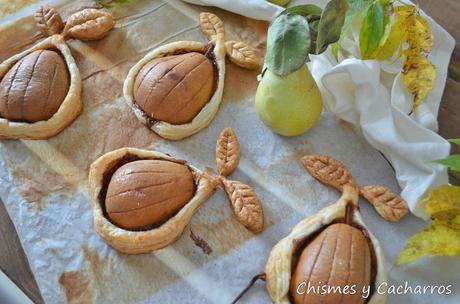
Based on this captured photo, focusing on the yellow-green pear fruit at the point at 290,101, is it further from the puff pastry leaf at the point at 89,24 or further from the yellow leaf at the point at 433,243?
the puff pastry leaf at the point at 89,24

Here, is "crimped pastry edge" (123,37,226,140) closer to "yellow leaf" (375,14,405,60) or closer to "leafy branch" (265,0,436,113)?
"leafy branch" (265,0,436,113)

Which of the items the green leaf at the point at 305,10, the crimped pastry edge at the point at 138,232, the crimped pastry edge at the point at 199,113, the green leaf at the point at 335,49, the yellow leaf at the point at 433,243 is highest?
the green leaf at the point at 305,10

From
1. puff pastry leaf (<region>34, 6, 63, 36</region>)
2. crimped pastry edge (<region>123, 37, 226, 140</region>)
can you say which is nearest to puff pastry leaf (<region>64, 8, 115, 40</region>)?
puff pastry leaf (<region>34, 6, 63, 36</region>)

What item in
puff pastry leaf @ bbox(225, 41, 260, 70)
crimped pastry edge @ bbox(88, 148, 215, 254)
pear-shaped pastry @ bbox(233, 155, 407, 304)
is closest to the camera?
pear-shaped pastry @ bbox(233, 155, 407, 304)

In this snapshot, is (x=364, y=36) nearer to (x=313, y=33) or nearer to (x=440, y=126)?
(x=313, y=33)

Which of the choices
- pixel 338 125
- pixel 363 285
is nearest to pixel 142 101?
pixel 338 125

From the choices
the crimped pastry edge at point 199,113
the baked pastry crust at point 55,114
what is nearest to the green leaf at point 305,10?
the crimped pastry edge at point 199,113

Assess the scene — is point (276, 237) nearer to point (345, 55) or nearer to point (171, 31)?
point (345, 55)
